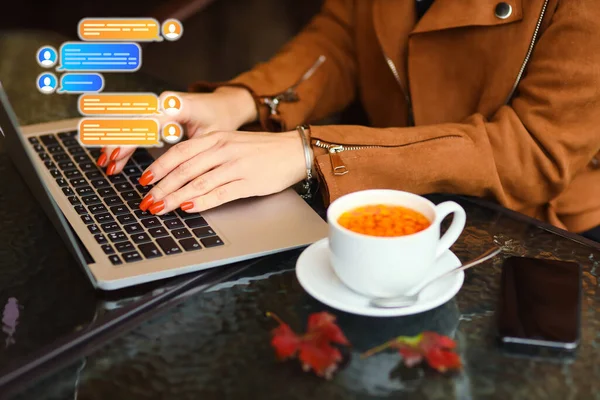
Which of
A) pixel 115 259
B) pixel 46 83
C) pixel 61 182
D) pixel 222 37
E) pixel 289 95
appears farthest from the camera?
pixel 222 37

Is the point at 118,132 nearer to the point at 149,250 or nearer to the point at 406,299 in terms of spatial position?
the point at 149,250

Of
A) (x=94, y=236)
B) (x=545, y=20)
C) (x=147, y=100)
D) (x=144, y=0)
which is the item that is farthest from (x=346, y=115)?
(x=144, y=0)

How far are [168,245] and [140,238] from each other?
0.04 m

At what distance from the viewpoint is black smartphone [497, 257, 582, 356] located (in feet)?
1.94

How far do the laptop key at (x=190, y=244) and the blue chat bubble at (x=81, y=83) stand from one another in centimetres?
57

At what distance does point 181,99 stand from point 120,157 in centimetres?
14

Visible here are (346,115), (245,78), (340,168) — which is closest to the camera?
(340,168)

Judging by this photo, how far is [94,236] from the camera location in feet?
2.49

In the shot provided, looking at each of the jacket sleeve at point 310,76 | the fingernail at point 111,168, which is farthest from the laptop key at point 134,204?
the jacket sleeve at point 310,76

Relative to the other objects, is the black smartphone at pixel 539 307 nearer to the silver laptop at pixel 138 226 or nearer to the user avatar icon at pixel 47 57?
the silver laptop at pixel 138 226

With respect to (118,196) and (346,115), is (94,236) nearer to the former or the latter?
(118,196)

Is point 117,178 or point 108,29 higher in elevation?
point 108,29

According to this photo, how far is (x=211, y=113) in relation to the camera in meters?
1.05

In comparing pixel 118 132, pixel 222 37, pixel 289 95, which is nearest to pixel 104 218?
pixel 118 132
